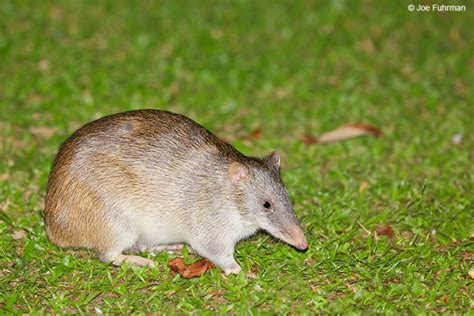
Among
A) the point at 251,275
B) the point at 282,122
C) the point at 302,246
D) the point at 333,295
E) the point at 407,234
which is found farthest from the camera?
the point at 282,122

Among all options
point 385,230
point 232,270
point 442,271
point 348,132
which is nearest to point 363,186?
point 385,230

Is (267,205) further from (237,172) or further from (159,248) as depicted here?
(159,248)

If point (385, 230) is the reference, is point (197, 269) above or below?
above

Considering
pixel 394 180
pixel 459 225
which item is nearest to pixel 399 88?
pixel 394 180

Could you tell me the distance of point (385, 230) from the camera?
21.2 ft

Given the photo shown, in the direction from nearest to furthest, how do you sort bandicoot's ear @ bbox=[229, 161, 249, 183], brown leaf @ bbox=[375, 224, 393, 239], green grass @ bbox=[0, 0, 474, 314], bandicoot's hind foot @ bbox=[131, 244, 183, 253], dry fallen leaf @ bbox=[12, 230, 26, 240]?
1. green grass @ bbox=[0, 0, 474, 314]
2. bandicoot's ear @ bbox=[229, 161, 249, 183]
3. bandicoot's hind foot @ bbox=[131, 244, 183, 253]
4. dry fallen leaf @ bbox=[12, 230, 26, 240]
5. brown leaf @ bbox=[375, 224, 393, 239]

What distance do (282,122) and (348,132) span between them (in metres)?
0.85

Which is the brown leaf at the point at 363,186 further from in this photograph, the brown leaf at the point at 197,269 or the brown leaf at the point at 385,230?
the brown leaf at the point at 197,269

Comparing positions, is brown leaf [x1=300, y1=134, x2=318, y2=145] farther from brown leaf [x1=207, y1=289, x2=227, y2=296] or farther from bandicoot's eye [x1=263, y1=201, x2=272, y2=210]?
brown leaf [x1=207, y1=289, x2=227, y2=296]

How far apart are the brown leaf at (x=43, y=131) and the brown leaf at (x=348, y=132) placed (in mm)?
3102

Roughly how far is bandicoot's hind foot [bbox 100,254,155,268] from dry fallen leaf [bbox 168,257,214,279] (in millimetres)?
180

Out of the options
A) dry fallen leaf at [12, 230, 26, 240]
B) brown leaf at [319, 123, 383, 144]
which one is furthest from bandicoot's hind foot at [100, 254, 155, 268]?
brown leaf at [319, 123, 383, 144]

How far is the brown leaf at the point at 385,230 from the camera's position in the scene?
6.41 metres

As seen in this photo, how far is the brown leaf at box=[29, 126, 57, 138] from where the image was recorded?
8.05 metres
